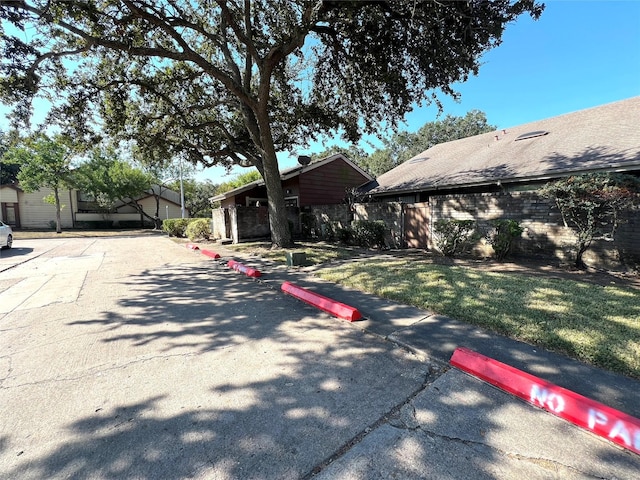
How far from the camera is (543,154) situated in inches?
363

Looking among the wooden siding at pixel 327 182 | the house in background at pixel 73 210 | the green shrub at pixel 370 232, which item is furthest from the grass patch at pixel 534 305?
the house in background at pixel 73 210

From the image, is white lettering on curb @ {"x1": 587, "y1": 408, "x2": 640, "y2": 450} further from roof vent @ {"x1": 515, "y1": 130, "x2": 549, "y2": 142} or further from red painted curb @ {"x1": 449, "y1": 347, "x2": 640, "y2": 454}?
roof vent @ {"x1": 515, "y1": 130, "x2": 549, "y2": 142}

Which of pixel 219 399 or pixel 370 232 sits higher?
pixel 370 232

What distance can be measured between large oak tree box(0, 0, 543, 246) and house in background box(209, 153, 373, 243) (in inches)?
94.7

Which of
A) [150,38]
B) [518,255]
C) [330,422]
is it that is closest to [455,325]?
[330,422]

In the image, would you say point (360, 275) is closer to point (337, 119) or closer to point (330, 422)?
point (330, 422)

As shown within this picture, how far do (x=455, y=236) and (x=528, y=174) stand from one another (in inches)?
108

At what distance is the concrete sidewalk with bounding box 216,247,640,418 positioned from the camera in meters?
2.41

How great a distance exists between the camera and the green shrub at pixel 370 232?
10938 mm

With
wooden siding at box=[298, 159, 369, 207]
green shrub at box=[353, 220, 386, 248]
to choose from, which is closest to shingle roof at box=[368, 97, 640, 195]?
green shrub at box=[353, 220, 386, 248]

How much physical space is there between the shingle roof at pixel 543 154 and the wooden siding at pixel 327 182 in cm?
433

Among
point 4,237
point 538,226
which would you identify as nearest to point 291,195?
point 538,226

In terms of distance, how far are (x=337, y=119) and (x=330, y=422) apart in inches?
483

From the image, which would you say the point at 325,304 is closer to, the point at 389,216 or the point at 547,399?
the point at 547,399
